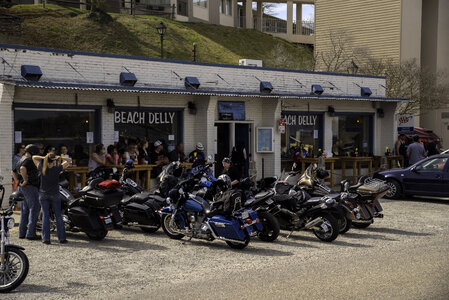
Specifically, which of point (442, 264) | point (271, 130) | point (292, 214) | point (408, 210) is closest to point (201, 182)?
point (292, 214)

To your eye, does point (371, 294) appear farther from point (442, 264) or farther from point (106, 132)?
point (106, 132)

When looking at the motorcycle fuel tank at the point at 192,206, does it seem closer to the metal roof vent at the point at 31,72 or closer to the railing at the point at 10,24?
the metal roof vent at the point at 31,72

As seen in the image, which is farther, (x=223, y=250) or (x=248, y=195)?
(x=248, y=195)

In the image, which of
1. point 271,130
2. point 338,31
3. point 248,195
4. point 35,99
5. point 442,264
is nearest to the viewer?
point 442,264

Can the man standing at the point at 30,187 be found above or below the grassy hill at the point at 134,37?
below

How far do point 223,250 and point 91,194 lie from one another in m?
2.57

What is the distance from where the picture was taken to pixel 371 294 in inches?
291

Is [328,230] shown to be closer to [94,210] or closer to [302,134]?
[94,210]

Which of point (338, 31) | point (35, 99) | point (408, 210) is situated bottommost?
point (408, 210)

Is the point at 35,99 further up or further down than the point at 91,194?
further up

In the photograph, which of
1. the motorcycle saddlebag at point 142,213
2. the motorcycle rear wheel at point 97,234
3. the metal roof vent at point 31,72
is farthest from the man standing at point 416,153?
the motorcycle rear wheel at point 97,234

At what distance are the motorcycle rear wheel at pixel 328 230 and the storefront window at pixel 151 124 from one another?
7.46 meters

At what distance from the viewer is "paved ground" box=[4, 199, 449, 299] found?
7.60 metres

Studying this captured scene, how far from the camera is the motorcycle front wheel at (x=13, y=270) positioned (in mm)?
7637
